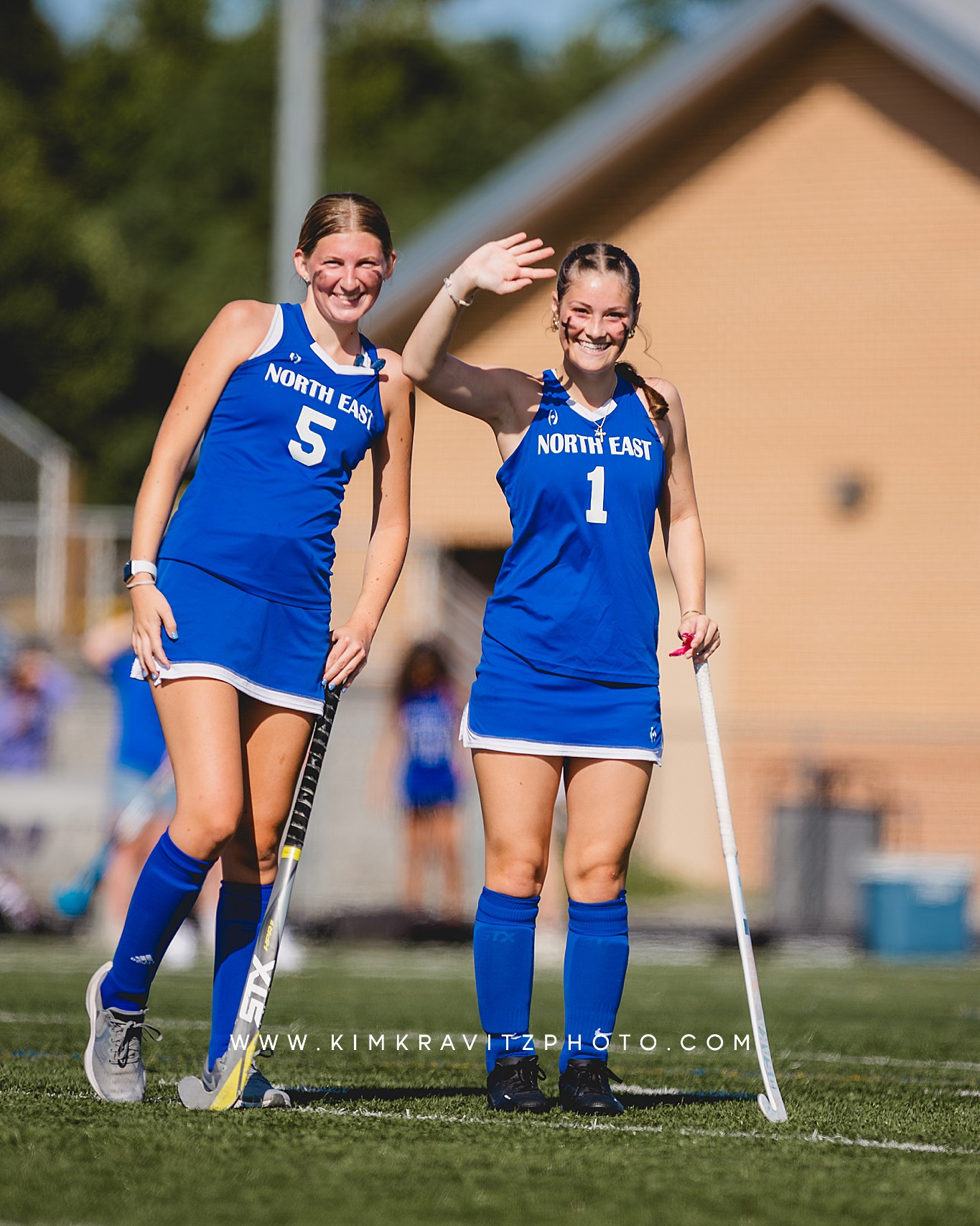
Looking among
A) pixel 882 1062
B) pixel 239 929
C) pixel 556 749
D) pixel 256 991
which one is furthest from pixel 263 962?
pixel 882 1062

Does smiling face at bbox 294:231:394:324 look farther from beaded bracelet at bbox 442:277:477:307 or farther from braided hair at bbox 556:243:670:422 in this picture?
braided hair at bbox 556:243:670:422

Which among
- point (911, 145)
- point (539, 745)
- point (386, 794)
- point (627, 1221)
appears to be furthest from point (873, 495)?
point (627, 1221)

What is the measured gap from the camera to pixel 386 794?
13.9 meters

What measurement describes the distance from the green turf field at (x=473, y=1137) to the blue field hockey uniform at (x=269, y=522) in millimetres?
1028

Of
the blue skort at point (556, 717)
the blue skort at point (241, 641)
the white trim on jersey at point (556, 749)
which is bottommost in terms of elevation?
the white trim on jersey at point (556, 749)

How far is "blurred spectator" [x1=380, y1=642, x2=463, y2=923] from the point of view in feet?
43.2

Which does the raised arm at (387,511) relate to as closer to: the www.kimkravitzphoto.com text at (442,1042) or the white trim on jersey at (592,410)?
the white trim on jersey at (592,410)

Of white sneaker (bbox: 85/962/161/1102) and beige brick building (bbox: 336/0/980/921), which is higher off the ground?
beige brick building (bbox: 336/0/980/921)

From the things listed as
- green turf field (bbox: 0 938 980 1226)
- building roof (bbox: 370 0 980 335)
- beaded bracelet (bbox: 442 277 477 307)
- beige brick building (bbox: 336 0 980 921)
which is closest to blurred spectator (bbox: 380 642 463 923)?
beige brick building (bbox: 336 0 980 921)

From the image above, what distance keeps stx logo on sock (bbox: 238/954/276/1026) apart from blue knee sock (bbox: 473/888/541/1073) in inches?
20.7

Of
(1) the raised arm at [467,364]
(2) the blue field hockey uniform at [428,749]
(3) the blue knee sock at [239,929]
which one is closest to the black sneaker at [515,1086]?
(3) the blue knee sock at [239,929]

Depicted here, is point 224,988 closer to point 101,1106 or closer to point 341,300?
point 101,1106

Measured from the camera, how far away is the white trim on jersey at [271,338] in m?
4.64

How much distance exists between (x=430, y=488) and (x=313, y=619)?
14.6 meters
